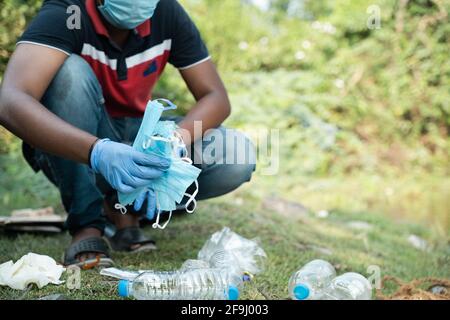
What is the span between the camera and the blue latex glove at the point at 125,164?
2018 millimetres

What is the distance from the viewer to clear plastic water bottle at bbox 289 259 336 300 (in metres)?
1.96

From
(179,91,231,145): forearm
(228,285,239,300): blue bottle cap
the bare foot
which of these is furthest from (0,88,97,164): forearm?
the bare foot

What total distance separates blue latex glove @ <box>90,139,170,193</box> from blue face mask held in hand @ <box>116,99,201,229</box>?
3cm

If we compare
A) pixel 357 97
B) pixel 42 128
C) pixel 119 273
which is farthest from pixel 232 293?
pixel 357 97

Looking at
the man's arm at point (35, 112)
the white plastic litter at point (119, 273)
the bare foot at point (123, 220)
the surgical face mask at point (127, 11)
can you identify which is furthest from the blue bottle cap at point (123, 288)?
the surgical face mask at point (127, 11)

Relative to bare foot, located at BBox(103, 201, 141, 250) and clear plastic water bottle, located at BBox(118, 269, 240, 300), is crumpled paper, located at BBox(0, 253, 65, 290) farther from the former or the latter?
bare foot, located at BBox(103, 201, 141, 250)

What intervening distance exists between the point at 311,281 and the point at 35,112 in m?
1.15

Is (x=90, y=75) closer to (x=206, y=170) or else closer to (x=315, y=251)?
(x=206, y=170)

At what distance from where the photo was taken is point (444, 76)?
20.7ft

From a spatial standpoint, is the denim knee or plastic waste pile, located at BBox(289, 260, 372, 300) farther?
the denim knee

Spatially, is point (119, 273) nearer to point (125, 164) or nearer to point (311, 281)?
point (125, 164)

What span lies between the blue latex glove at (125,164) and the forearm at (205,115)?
436 millimetres

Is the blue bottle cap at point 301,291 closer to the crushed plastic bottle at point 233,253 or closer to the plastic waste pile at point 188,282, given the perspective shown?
the plastic waste pile at point 188,282
